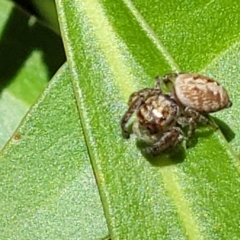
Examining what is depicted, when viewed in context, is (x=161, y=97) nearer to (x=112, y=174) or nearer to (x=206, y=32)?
(x=206, y=32)

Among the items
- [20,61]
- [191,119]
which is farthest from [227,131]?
[20,61]

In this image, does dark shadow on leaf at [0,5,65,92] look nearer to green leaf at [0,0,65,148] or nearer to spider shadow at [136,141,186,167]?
green leaf at [0,0,65,148]

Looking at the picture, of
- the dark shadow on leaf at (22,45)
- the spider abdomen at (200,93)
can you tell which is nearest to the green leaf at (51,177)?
the spider abdomen at (200,93)

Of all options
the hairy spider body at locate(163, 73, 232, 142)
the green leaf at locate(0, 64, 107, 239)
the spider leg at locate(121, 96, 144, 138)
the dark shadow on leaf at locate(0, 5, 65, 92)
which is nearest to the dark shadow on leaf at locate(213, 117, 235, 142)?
the hairy spider body at locate(163, 73, 232, 142)

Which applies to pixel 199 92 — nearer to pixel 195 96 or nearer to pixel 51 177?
pixel 195 96

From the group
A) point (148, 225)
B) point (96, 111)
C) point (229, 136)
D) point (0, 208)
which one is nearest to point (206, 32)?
point (229, 136)

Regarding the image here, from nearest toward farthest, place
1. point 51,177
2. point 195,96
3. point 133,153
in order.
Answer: point 133,153 → point 51,177 → point 195,96
